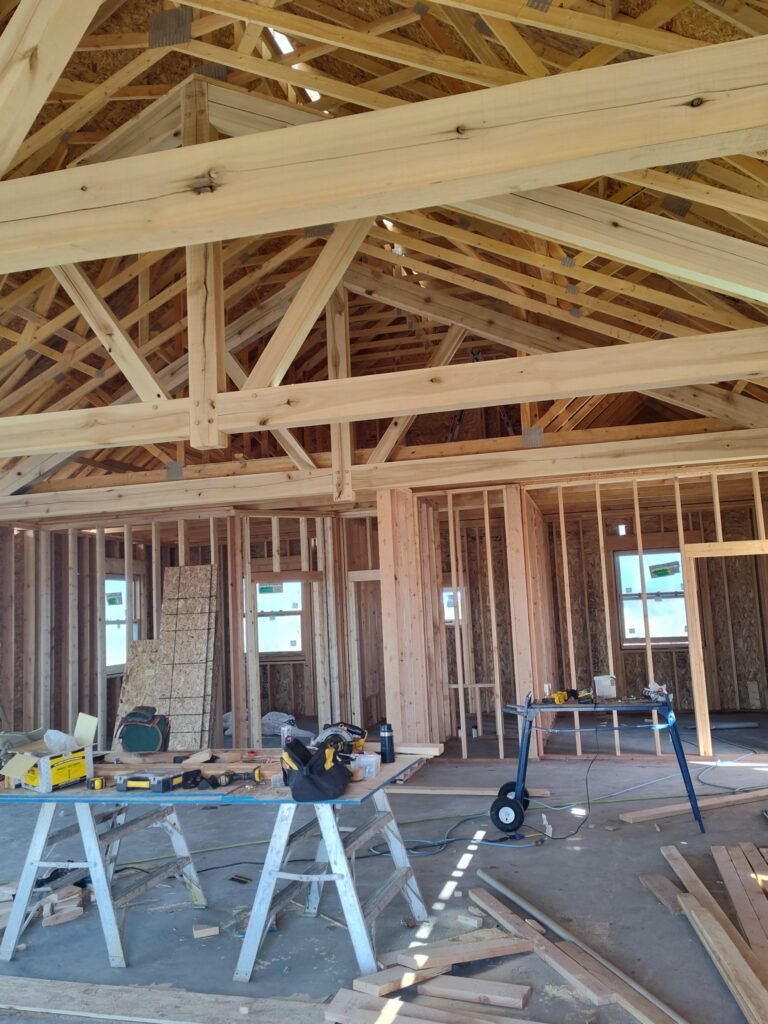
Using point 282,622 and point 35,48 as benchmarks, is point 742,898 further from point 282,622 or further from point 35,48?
point 282,622

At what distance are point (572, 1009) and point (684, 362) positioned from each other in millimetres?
3337

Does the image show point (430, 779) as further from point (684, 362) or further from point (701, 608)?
point (701, 608)

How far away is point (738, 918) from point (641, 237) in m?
3.53

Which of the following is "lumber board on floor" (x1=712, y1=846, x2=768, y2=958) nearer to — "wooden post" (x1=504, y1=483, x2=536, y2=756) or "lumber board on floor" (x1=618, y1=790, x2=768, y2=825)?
"lumber board on floor" (x1=618, y1=790, x2=768, y2=825)

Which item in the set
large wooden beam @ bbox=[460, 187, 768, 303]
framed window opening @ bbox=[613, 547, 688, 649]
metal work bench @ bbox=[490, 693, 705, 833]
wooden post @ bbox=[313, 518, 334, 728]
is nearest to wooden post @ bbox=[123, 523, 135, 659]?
wooden post @ bbox=[313, 518, 334, 728]

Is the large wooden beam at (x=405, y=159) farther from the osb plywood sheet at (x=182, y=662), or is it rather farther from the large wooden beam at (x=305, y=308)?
the osb plywood sheet at (x=182, y=662)

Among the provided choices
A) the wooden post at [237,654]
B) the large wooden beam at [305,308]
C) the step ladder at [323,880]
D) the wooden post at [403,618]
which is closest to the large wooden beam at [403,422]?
the wooden post at [403,618]

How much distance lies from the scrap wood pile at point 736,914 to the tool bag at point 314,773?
6.20ft

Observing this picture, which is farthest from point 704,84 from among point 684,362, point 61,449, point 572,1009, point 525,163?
point 61,449

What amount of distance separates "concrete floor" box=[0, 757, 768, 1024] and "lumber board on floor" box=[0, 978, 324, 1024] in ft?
0.34

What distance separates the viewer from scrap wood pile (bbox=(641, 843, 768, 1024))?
3.43 m

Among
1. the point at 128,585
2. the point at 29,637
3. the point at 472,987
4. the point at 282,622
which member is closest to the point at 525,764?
the point at 472,987

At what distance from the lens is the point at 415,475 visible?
28.1 feet

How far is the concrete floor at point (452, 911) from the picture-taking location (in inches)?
145
